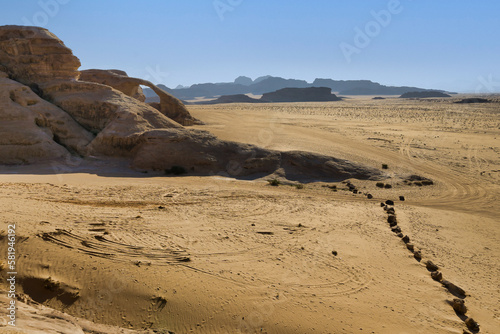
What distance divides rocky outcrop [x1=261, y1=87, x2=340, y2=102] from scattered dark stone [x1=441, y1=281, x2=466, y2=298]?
8837 cm

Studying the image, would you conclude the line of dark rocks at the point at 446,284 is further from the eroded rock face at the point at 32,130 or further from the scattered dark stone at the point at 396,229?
the eroded rock face at the point at 32,130

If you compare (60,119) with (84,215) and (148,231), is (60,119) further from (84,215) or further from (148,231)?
(148,231)

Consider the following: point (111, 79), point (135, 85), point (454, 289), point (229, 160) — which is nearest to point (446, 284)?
point (454, 289)

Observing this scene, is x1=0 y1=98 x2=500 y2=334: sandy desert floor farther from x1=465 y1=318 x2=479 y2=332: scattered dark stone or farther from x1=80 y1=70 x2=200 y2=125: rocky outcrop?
x1=80 y1=70 x2=200 y2=125: rocky outcrop

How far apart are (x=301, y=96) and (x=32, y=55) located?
8499cm

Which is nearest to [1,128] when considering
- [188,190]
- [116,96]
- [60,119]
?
[60,119]

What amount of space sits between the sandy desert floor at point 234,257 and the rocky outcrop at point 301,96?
84615 millimetres

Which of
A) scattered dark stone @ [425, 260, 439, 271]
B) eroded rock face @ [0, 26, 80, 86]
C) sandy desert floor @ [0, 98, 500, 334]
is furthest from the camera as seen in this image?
eroded rock face @ [0, 26, 80, 86]

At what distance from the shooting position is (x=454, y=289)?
5758 mm

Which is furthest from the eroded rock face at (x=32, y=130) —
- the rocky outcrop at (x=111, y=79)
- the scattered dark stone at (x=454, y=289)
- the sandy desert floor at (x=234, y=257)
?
the scattered dark stone at (x=454, y=289)

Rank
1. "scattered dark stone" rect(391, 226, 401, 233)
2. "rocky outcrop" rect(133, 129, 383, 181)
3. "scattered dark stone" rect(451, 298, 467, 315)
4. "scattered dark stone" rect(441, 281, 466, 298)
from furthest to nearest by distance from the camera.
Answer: "rocky outcrop" rect(133, 129, 383, 181) < "scattered dark stone" rect(391, 226, 401, 233) < "scattered dark stone" rect(441, 281, 466, 298) < "scattered dark stone" rect(451, 298, 467, 315)


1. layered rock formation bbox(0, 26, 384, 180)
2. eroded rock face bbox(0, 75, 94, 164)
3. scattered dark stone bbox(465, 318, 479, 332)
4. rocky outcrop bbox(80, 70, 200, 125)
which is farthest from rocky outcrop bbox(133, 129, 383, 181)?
rocky outcrop bbox(80, 70, 200, 125)

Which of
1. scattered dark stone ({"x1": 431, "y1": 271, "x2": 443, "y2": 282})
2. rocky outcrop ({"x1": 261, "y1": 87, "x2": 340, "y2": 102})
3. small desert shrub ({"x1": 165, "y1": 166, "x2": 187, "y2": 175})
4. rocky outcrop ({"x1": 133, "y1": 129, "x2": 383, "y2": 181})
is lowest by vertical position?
scattered dark stone ({"x1": 431, "y1": 271, "x2": 443, "y2": 282})

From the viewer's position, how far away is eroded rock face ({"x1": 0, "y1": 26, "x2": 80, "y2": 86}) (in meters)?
14.7
